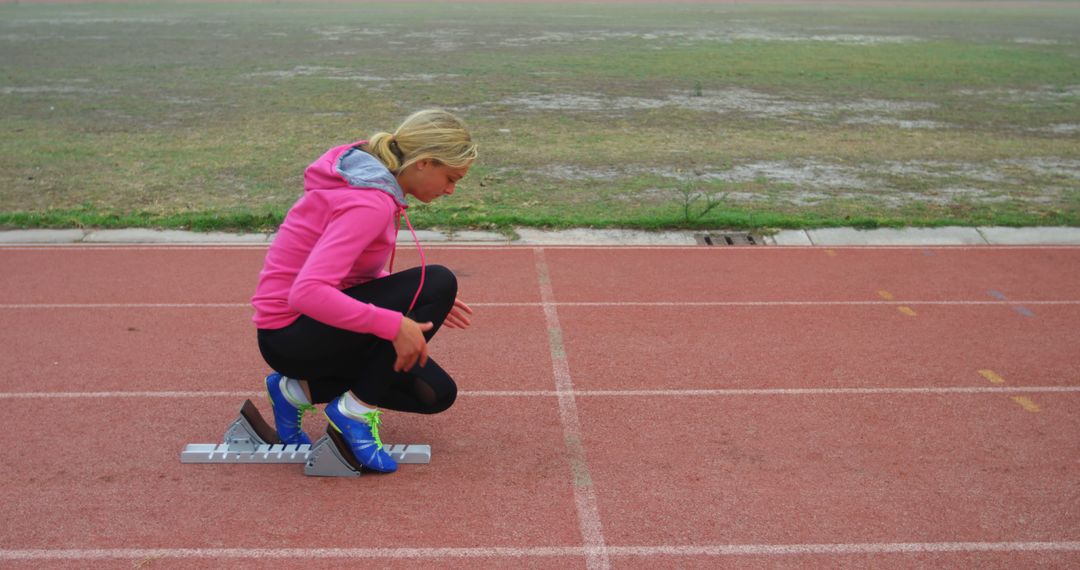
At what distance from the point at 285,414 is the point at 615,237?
419 cm

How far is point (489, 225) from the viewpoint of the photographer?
8.30 meters

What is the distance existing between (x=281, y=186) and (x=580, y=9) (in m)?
33.8

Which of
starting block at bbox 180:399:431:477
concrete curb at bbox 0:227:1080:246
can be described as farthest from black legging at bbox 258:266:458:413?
concrete curb at bbox 0:227:1080:246

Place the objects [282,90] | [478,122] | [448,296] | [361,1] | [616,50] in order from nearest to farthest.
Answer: [448,296] < [478,122] < [282,90] < [616,50] < [361,1]

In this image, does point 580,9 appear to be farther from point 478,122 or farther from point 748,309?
point 748,309

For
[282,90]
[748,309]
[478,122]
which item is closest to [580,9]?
[282,90]

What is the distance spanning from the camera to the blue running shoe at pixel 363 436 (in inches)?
167

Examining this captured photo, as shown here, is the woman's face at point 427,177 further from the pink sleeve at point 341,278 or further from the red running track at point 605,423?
the red running track at point 605,423

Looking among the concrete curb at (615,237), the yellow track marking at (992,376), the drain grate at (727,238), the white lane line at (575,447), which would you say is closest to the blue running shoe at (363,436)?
the white lane line at (575,447)

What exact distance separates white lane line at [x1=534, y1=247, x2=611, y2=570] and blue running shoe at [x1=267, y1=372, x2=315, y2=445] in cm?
115

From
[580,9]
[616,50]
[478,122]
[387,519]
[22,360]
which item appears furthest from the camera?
[580,9]

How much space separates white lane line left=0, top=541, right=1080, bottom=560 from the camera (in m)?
3.73

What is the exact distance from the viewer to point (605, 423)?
16.1 feet

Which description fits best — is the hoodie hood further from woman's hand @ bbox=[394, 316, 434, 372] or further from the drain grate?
the drain grate
